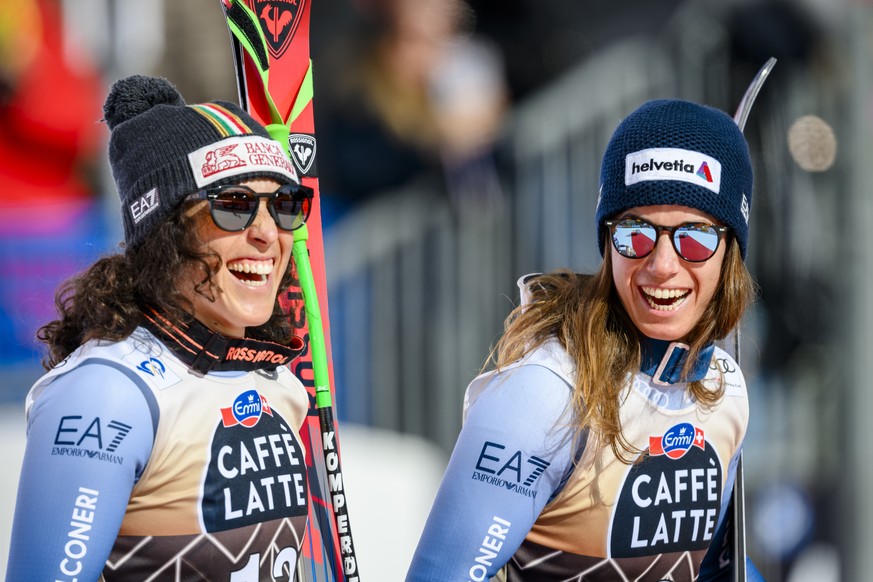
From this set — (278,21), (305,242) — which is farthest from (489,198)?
(305,242)

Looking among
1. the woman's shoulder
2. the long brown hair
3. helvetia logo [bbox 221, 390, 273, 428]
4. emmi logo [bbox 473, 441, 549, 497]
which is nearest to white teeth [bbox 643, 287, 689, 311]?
the long brown hair

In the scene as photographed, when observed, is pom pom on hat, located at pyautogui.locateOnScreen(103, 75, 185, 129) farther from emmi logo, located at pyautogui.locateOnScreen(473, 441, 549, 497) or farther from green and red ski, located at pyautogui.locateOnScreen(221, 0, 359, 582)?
emmi logo, located at pyautogui.locateOnScreen(473, 441, 549, 497)

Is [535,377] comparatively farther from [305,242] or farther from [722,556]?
[722,556]

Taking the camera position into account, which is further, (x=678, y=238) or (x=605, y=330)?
(x=605, y=330)

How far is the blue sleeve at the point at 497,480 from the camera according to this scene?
2.66 metres

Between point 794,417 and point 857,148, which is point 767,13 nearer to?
point 857,148

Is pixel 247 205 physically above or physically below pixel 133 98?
below

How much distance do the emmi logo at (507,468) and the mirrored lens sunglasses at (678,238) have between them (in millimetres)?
509

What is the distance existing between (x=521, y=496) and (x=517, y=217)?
3452mm

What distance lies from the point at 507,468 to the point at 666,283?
539 millimetres

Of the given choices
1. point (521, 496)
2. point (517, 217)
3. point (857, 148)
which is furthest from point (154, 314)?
point (857, 148)

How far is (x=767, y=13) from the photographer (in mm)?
6188

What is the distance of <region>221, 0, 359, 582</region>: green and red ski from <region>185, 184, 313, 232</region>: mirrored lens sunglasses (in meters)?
0.29

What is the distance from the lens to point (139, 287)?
261cm
